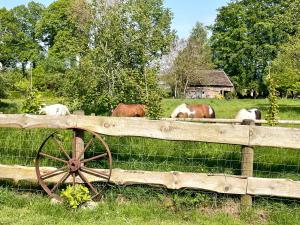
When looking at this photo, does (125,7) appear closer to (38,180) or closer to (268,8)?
(38,180)

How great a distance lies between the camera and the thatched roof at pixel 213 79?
59.7 m

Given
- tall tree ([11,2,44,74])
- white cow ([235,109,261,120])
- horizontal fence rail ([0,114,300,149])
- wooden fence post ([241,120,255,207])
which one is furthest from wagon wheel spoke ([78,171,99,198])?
tall tree ([11,2,44,74])

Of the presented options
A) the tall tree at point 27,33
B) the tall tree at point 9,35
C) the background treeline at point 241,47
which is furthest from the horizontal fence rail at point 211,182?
the tall tree at point 9,35

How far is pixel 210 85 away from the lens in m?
61.8

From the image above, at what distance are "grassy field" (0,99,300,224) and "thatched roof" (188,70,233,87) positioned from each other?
52019 millimetres

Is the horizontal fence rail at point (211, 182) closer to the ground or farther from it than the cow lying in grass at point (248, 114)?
closer to the ground

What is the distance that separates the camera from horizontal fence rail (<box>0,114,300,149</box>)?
5.95 m

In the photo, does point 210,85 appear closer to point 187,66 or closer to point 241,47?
point 241,47

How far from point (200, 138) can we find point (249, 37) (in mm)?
53774

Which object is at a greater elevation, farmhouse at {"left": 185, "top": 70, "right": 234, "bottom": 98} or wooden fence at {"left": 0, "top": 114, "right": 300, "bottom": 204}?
farmhouse at {"left": 185, "top": 70, "right": 234, "bottom": 98}

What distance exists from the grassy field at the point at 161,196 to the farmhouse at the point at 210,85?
51889 mm

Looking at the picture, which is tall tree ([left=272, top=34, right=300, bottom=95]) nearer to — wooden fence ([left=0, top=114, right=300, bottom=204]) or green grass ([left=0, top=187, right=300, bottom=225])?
wooden fence ([left=0, top=114, right=300, bottom=204])

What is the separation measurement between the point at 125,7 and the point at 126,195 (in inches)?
587

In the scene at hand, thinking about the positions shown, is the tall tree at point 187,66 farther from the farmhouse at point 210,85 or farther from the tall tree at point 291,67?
the tall tree at point 291,67
